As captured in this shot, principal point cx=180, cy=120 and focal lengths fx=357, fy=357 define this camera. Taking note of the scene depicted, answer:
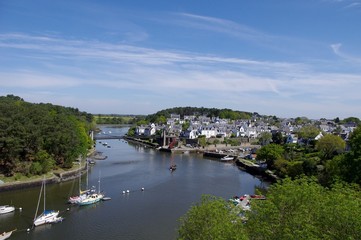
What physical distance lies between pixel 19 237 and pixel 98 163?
962 inches

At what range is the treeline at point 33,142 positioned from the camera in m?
27.5

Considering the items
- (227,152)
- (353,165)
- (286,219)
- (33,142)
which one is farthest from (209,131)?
(286,219)

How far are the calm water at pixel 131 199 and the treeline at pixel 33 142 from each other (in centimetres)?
261

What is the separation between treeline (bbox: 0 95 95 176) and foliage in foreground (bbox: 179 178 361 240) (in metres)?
19.8

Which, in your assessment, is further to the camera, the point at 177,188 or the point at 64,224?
the point at 177,188

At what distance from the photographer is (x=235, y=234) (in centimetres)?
1043

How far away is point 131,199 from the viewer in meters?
26.1

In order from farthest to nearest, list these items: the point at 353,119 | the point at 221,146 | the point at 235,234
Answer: the point at 353,119 → the point at 221,146 → the point at 235,234

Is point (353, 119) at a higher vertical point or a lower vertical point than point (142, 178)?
higher

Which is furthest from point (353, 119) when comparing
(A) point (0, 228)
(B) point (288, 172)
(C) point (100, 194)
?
(A) point (0, 228)

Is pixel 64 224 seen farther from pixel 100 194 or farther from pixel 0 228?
pixel 100 194

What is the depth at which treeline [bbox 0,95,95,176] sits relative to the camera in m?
27.5

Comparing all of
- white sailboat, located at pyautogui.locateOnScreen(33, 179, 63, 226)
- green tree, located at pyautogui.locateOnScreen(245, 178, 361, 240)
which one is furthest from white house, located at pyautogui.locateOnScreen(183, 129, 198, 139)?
green tree, located at pyautogui.locateOnScreen(245, 178, 361, 240)

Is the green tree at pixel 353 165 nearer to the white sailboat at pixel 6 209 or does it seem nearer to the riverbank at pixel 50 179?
the white sailboat at pixel 6 209
